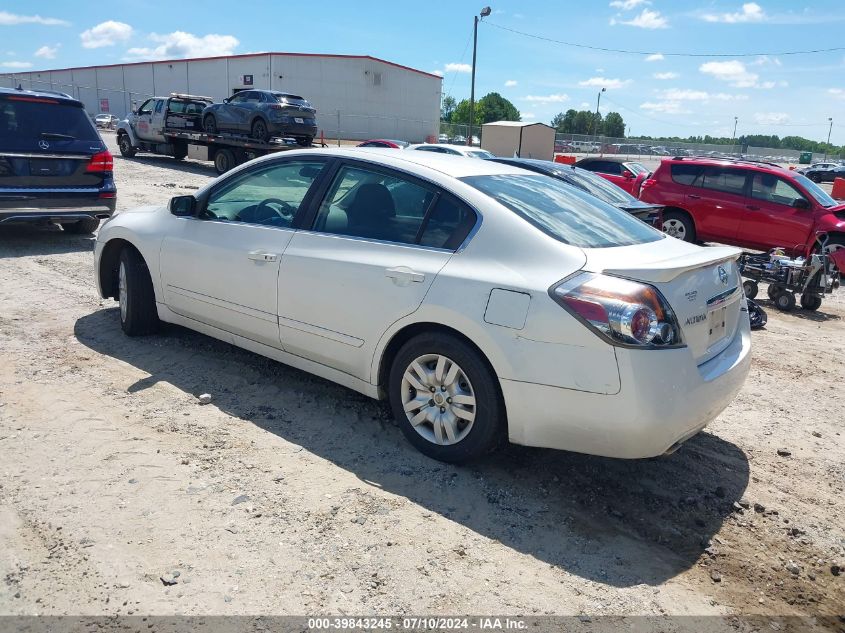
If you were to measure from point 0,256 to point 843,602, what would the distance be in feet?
29.3

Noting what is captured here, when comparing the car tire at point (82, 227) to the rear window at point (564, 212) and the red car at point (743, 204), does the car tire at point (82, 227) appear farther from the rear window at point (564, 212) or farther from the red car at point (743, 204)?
the red car at point (743, 204)

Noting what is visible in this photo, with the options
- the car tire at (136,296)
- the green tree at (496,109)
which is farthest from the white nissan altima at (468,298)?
the green tree at (496,109)

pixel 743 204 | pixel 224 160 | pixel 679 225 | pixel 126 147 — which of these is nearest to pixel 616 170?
pixel 679 225

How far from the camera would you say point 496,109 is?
110312 millimetres

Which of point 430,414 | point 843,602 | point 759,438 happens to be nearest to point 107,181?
point 430,414

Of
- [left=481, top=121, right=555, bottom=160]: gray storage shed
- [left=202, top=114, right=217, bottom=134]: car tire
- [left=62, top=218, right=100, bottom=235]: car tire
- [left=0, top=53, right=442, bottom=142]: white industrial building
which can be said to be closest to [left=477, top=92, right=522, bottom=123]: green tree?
[left=0, top=53, right=442, bottom=142]: white industrial building

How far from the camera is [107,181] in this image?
892cm

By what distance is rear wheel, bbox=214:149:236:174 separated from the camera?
2186 centimetres

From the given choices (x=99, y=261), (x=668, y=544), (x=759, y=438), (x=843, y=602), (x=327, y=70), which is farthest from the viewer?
(x=327, y=70)

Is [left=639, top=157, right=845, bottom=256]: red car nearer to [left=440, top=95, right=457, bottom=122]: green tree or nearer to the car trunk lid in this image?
the car trunk lid

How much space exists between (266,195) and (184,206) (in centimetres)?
72

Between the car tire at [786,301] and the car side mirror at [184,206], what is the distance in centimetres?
704

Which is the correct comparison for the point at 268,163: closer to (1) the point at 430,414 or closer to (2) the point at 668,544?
(1) the point at 430,414

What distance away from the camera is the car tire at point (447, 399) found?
3.37 m
